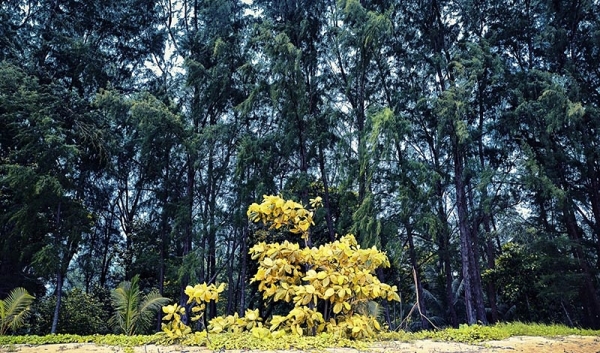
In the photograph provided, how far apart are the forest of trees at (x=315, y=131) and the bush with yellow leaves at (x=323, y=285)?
4.36 m

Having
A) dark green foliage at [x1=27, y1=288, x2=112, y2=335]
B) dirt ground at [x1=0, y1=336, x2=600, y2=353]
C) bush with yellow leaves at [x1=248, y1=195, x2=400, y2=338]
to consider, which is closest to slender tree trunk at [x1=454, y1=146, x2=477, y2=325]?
dirt ground at [x1=0, y1=336, x2=600, y2=353]

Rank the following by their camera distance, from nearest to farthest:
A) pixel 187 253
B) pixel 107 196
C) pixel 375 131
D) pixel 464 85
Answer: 1. pixel 375 131
2. pixel 464 85
3. pixel 187 253
4. pixel 107 196

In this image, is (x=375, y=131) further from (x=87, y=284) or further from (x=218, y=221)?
(x=87, y=284)

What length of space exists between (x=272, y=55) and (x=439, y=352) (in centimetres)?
683

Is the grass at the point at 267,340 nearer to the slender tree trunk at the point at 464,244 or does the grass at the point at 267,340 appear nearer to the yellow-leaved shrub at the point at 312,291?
the yellow-leaved shrub at the point at 312,291

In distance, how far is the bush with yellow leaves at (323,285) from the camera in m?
2.91

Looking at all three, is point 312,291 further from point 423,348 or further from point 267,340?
point 423,348

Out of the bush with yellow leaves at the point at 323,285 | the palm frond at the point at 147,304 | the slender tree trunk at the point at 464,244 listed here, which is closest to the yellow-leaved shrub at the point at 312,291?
the bush with yellow leaves at the point at 323,285

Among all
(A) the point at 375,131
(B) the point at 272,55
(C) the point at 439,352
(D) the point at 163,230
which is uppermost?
(B) the point at 272,55

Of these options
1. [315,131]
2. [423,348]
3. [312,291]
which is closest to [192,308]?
[312,291]

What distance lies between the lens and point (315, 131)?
29.0ft

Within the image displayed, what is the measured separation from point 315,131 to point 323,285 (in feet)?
20.3

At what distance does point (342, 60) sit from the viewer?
9.53 meters

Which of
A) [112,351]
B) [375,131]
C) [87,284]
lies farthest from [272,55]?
[87,284]
